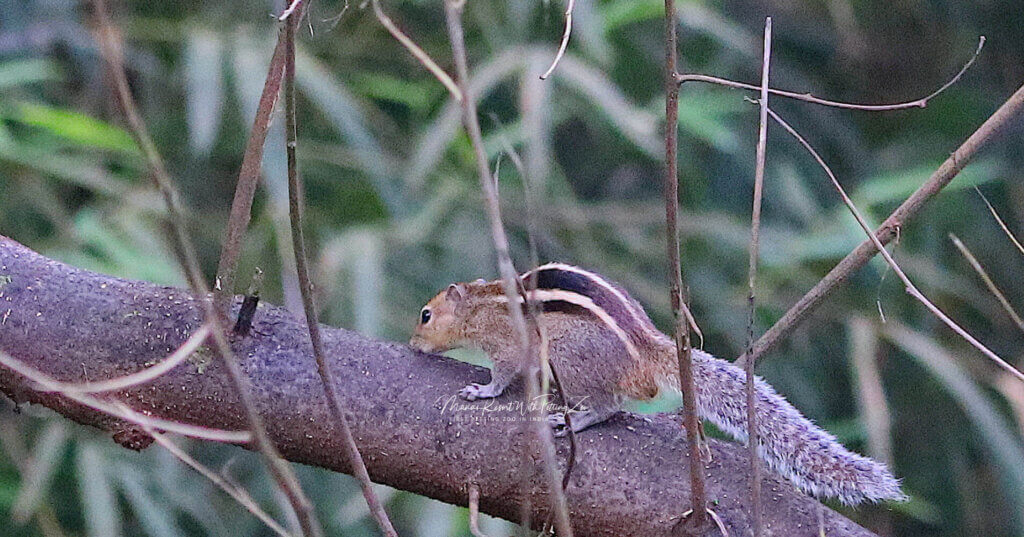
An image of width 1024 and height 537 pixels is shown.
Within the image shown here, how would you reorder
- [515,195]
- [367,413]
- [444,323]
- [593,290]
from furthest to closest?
1. [515,195]
2. [444,323]
3. [593,290]
4. [367,413]

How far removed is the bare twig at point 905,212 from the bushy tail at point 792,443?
0.14m

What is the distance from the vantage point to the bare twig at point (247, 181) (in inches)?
54.4

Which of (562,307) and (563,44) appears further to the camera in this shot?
(562,307)

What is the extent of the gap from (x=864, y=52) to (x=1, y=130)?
314 cm

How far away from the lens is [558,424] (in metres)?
1.61

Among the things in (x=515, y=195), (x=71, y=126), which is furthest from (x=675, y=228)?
(x=515, y=195)

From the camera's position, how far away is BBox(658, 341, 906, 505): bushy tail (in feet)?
4.59

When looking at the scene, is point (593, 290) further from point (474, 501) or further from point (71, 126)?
point (71, 126)

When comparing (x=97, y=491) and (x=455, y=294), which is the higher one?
(x=455, y=294)

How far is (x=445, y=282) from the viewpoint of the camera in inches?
128

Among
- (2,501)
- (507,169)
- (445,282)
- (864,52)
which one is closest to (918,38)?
(864,52)

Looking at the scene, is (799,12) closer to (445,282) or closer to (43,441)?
(445,282)

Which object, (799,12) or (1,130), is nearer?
(1,130)

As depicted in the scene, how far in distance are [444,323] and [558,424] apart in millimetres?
532
